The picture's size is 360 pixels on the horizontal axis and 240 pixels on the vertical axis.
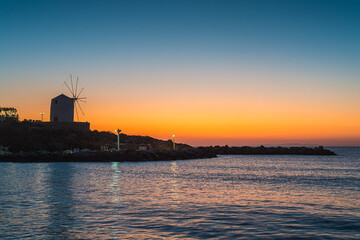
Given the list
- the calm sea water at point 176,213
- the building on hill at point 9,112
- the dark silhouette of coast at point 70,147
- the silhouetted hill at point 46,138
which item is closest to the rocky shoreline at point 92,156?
the dark silhouette of coast at point 70,147

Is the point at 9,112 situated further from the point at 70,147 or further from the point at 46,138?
the point at 70,147

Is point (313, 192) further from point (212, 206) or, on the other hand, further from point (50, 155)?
point (50, 155)

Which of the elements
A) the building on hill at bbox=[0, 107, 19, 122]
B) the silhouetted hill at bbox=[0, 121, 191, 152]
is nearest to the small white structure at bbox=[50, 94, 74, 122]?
the silhouetted hill at bbox=[0, 121, 191, 152]

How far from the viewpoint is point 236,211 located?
58.5ft

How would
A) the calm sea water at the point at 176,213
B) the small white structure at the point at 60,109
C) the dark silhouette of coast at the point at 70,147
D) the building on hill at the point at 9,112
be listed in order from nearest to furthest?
the calm sea water at the point at 176,213
the dark silhouette of coast at the point at 70,147
the small white structure at the point at 60,109
the building on hill at the point at 9,112

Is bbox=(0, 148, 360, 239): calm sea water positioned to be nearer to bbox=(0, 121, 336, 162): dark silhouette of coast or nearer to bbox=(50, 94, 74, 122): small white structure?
bbox=(0, 121, 336, 162): dark silhouette of coast

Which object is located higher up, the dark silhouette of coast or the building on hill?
the building on hill

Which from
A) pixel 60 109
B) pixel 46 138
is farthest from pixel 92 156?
pixel 60 109

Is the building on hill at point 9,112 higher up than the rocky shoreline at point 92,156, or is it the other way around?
the building on hill at point 9,112

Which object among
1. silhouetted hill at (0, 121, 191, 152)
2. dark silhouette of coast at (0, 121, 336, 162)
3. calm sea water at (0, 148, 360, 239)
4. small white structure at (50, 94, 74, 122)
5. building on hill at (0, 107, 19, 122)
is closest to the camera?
calm sea water at (0, 148, 360, 239)

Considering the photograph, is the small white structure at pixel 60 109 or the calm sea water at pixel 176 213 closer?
the calm sea water at pixel 176 213

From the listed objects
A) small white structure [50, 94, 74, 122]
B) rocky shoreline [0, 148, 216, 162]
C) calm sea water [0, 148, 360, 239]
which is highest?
small white structure [50, 94, 74, 122]

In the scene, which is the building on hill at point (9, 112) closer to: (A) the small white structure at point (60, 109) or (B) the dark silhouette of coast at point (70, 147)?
(B) the dark silhouette of coast at point (70, 147)

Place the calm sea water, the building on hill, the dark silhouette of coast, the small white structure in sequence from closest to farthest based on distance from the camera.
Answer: the calm sea water < the dark silhouette of coast < the small white structure < the building on hill
